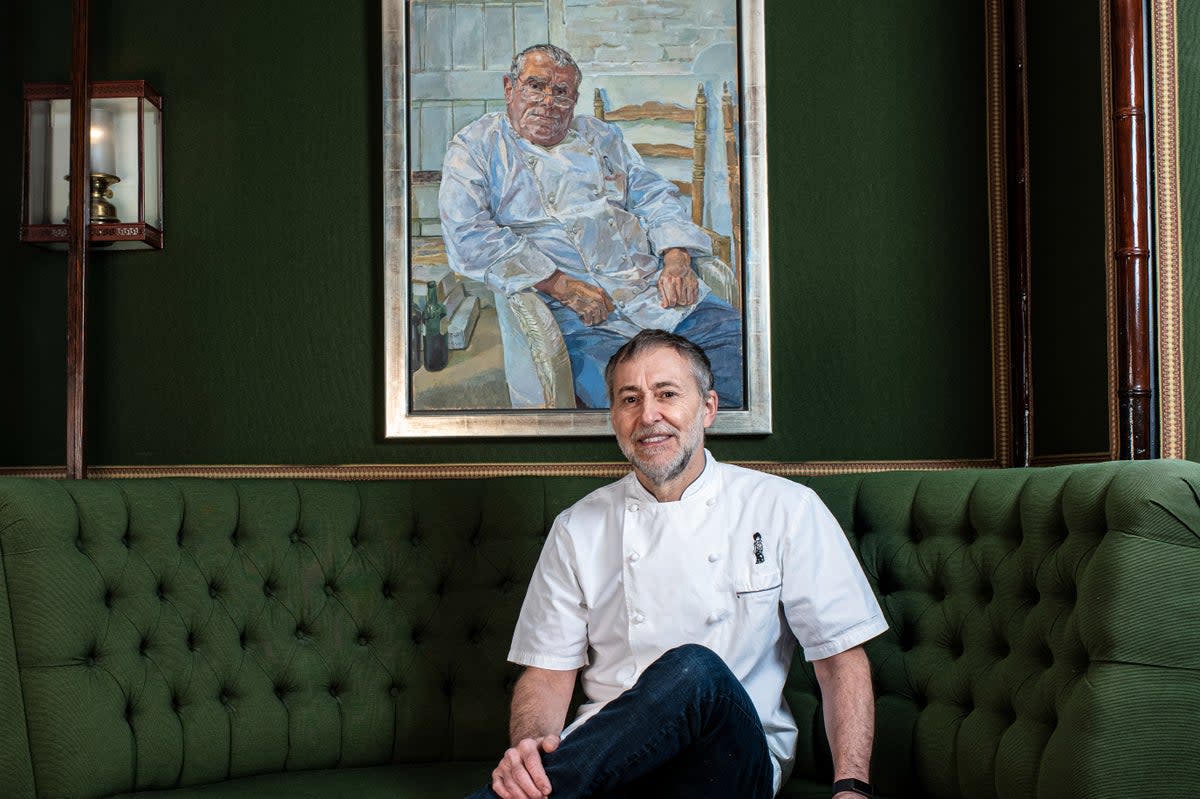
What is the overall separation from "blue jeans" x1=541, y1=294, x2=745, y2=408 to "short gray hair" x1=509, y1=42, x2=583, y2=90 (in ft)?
2.11

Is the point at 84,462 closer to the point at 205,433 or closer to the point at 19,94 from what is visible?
the point at 205,433

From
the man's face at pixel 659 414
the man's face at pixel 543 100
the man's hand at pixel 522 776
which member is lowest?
the man's hand at pixel 522 776

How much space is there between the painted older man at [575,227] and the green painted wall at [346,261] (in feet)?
0.74

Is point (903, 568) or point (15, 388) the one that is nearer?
point (903, 568)

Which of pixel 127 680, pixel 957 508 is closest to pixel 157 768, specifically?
pixel 127 680

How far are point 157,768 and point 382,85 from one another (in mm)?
1934

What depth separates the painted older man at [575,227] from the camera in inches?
131

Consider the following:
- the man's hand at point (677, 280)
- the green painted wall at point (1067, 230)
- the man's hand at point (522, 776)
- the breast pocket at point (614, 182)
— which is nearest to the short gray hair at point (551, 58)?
the breast pocket at point (614, 182)

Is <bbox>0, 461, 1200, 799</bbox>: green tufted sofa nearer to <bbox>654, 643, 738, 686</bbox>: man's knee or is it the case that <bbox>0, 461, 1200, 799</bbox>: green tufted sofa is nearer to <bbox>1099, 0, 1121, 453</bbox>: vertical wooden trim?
<bbox>1099, 0, 1121, 453</bbox>: vertical wooden trim

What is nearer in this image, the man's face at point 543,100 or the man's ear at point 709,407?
the man's ear at point 709,407

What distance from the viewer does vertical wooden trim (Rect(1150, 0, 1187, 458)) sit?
2588 millimetres

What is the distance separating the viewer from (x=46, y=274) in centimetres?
343

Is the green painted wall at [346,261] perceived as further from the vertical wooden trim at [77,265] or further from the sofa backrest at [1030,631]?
the sofa backrest at [1030,631]

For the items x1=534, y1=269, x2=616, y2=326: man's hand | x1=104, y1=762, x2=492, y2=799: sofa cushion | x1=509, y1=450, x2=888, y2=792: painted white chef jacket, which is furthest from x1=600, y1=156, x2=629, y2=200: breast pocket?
x1=104, y1=762, x2=492, y2=799: sofa cushion
